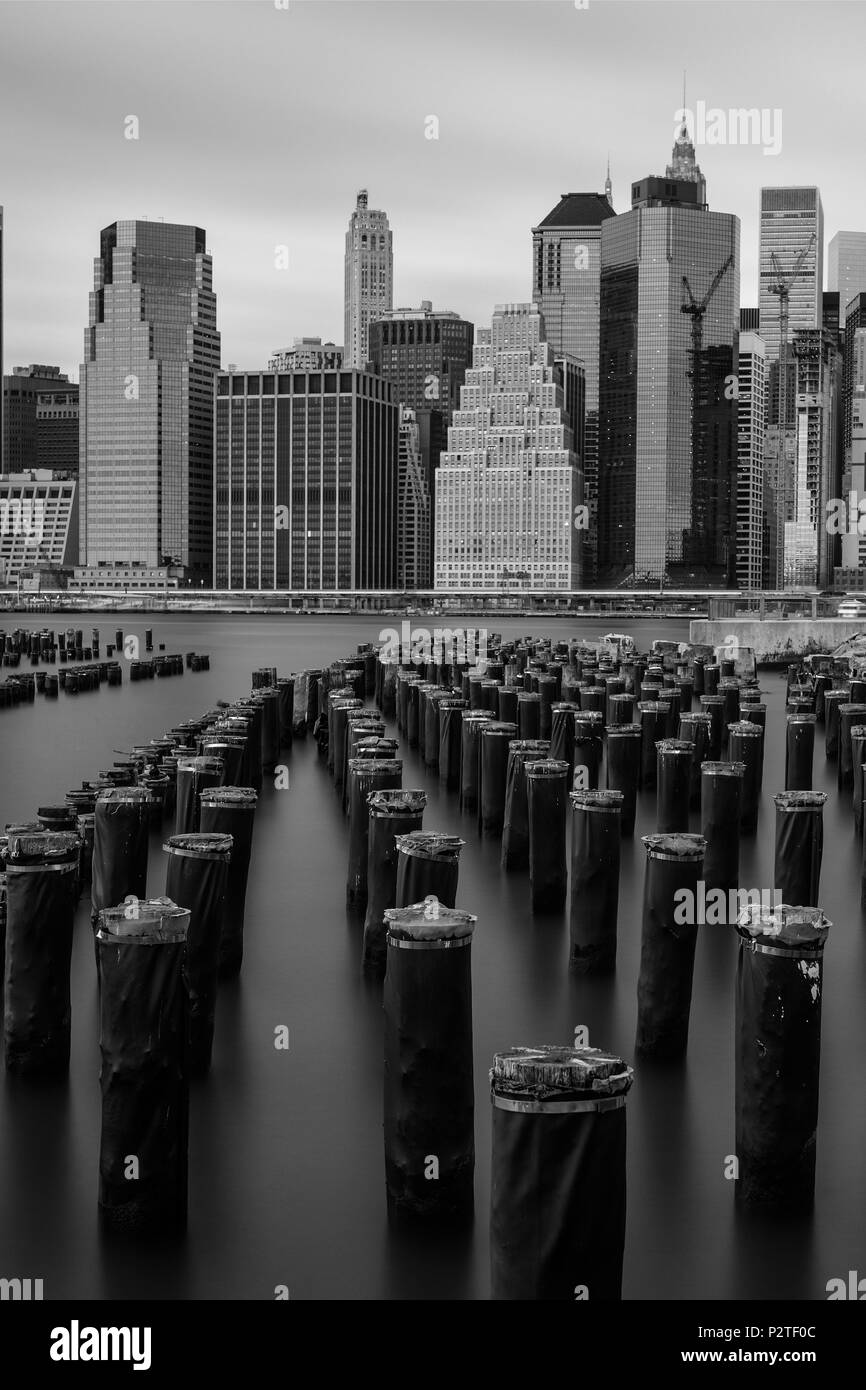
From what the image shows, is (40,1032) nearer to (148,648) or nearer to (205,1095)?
(205,1095)

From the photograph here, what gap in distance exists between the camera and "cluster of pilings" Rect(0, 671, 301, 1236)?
35.6ft

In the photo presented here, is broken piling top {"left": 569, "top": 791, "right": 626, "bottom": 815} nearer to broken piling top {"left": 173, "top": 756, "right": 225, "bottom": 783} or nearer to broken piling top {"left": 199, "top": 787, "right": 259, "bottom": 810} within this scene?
broken piling top {"left": 199, "top": 787, "right": 259, "bottom": 810}

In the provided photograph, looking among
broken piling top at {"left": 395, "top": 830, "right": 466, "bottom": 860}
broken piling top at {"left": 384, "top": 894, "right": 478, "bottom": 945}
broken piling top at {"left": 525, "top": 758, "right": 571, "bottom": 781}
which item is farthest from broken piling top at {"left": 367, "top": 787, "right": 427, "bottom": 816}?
broken piling top at {"left": 384, "top": 894, "right": 478, "bottom": 945}

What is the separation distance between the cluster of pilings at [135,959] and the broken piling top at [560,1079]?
3053mm

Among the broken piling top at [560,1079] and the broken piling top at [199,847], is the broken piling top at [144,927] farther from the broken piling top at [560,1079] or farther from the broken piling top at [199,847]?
the broken piling top at [199,847]

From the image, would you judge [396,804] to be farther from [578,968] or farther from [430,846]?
[578,968]

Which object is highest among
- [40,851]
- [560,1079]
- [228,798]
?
[40,851]

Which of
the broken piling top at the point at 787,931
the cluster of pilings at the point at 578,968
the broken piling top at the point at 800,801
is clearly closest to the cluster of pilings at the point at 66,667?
the cluster of pilings at the point at 578,968

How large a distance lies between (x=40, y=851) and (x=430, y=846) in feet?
12.3

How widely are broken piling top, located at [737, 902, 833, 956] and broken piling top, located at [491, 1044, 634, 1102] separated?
2.61 m

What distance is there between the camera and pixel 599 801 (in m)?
17.1

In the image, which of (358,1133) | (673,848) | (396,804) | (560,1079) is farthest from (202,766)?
(560,1079)

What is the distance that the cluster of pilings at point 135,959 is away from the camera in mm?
10859
